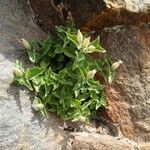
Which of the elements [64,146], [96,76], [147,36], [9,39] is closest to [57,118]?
[64,146]

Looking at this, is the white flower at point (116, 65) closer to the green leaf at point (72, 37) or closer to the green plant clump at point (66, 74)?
the green plant clump at point (66, 74)

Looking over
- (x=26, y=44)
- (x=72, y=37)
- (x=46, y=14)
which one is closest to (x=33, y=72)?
(x=26, y=44)

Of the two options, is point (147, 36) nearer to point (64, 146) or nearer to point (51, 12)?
point (51, 12)

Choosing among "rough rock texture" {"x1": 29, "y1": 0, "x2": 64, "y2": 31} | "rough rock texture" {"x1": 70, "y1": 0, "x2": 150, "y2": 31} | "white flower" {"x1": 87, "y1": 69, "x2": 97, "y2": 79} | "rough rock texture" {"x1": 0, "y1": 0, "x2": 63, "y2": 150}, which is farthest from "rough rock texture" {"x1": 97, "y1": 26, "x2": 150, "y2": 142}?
"rough rock texture" {"x1": 0, "y1": 0, "x2": 63, "y2": 150}

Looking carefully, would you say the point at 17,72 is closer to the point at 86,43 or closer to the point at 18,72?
the point at 18,72

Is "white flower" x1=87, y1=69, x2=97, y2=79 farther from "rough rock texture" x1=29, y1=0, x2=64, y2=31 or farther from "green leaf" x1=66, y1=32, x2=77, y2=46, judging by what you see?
"rough rock texture" x1=29, y1=0, x2=64, y2=31
